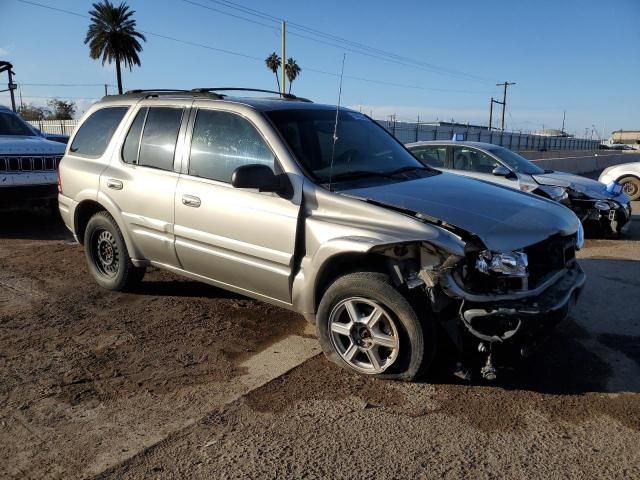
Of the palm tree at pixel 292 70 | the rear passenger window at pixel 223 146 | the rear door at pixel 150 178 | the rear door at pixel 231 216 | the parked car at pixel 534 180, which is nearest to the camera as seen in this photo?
the rear door at pixel 231 216

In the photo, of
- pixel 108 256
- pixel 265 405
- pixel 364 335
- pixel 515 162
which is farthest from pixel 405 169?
pixel 515 162

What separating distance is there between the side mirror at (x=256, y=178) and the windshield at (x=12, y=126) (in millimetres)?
7156

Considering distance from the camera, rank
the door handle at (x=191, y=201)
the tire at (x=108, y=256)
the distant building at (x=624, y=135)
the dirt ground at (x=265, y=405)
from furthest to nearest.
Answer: the distant building at (x=624, y=135), the tire at (x=108, y=256), the door handle at (x=191, y=201), the dirt ground at (x=265, y=405)

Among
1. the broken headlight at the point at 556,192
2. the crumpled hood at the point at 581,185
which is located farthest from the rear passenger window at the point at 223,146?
the crumpled hood at the point at 581,185

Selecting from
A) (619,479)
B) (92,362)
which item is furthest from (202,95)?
(619,479)

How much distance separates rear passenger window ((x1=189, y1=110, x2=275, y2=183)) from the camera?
3.97 meters

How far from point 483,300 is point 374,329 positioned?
28.3 inches

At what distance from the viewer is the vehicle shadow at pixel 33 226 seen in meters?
7.96

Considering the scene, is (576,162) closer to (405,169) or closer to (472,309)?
(405,169)

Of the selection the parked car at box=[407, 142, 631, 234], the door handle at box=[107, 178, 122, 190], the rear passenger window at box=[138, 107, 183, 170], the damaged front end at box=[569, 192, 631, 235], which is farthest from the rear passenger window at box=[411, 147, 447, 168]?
the door handle at box=[107, 178, 122, 190]

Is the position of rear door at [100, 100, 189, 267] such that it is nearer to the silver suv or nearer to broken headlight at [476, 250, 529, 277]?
the silver suv

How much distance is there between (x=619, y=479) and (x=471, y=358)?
101 cm

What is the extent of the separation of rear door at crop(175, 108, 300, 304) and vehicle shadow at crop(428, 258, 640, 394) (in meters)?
1.41

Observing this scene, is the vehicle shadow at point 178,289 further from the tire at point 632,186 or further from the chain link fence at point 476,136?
the tire at point 632,186
